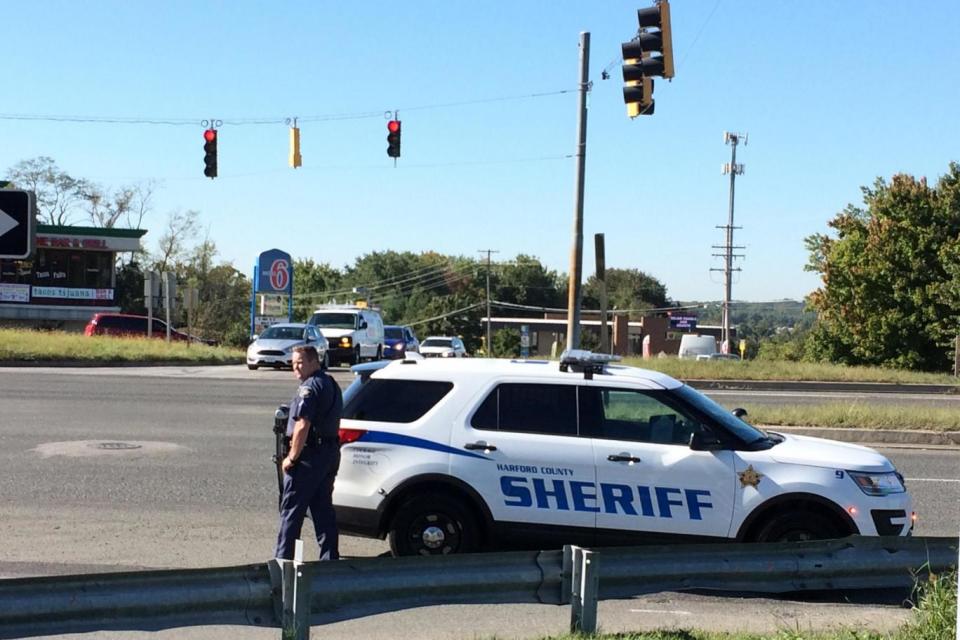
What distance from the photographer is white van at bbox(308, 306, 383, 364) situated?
35.3 m

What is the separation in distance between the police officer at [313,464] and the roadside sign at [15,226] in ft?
6.46

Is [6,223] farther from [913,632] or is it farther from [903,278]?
[903,278]

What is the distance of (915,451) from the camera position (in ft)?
50.7

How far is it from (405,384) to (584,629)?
2.84 m

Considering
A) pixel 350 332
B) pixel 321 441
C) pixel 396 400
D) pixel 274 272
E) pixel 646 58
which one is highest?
pixel 646 58

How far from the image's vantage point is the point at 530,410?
25.8ft

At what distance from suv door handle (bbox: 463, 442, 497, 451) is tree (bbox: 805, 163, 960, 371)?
123 ft

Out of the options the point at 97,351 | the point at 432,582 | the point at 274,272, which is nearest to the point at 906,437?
the point at 432,582

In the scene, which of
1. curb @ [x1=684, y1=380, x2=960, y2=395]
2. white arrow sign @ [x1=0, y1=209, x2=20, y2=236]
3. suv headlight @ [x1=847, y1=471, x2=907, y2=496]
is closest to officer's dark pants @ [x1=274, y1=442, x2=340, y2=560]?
white arrow sign @ [x1=0, y1=209, x2=20, y2=236]

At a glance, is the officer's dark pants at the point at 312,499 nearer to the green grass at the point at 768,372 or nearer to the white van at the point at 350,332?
the green grass at the point at 768,372

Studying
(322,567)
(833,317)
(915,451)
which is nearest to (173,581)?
(322,567)

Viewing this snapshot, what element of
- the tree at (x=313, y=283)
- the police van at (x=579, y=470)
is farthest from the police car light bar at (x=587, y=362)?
the tree at (x=313, y=283)

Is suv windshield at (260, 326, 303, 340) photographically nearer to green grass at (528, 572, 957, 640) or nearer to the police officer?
the police officer

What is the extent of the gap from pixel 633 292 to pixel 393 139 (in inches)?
4293
